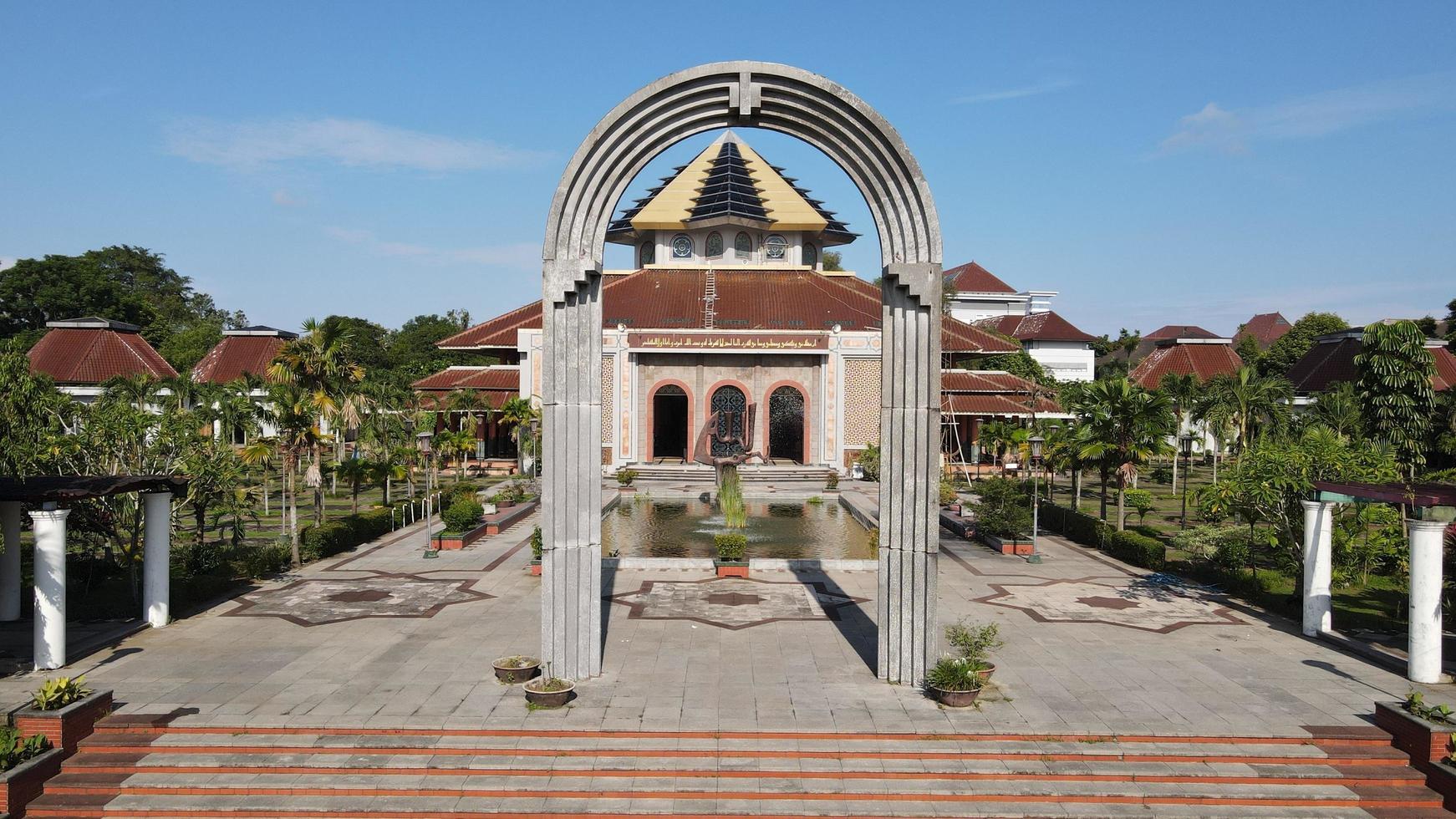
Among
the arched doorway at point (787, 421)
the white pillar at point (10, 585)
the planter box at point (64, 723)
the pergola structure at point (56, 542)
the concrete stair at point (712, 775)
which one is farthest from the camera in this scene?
the arched doorway at point (787, 421)

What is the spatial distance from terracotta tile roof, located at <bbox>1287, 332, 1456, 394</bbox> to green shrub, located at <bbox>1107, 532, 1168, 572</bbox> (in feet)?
123

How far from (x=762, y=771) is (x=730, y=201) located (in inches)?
1908

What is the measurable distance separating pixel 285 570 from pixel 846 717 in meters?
15.7

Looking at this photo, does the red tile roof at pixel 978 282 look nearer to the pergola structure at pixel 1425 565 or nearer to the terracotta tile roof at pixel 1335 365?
the terracotta tile roof at pixel 1335 365

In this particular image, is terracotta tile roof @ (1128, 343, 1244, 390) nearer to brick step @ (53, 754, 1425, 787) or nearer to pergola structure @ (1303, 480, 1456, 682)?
pergola structure @ (1303, 480, 1456, 682)

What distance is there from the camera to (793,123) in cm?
1321

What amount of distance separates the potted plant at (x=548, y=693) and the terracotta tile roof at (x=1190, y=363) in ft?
208

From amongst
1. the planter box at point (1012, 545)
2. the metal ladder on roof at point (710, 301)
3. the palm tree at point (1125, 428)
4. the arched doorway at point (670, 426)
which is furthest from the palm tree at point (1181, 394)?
the arched doorway at point (670, 426)

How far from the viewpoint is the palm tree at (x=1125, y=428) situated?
24938 mm

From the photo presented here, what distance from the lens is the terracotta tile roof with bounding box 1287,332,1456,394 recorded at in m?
54.4

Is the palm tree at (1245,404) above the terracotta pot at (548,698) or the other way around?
above

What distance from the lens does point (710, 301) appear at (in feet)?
169

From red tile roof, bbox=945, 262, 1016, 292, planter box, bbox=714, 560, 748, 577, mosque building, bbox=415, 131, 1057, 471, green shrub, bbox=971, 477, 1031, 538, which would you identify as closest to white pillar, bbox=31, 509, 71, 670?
A: planter box, bbox=714, 560, 748, 577

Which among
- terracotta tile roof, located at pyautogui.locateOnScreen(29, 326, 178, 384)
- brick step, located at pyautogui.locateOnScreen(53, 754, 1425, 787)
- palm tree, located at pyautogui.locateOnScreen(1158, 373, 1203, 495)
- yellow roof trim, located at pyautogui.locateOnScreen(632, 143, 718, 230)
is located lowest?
brick step, located at pyautogui.locateOnScreen(53, 754, 1425, 787)
